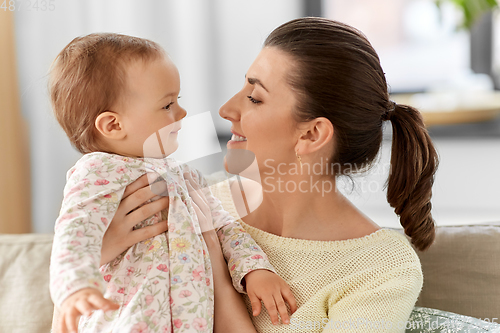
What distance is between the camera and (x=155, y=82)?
3.70 ft

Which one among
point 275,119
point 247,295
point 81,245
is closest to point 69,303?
point 81,245

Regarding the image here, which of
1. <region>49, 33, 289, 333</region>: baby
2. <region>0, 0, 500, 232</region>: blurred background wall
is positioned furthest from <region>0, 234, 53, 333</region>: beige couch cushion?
<region>0, 0, 500, 232</region>: blurred background wall

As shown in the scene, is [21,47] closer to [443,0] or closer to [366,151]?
[366,151]

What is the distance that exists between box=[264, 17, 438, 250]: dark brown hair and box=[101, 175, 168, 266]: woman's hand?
43cm

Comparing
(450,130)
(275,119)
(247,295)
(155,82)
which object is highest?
(155,82)

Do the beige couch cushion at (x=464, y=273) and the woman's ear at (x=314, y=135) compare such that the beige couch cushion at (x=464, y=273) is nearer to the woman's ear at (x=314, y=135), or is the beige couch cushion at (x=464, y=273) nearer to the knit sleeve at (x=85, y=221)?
the woman's ear at (x=314, y=135)

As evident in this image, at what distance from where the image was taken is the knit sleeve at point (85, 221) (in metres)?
0.85

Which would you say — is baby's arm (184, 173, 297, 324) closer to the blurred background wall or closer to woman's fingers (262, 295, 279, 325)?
woman's fingers (262, 295, 279, 325)

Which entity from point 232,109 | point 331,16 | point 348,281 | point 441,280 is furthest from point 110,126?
point 331,16

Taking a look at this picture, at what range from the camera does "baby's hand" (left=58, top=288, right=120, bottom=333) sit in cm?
81

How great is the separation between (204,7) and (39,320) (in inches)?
83.7

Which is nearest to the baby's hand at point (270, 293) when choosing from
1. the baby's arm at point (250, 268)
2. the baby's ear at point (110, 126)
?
the baby's arm at point (250, 268)

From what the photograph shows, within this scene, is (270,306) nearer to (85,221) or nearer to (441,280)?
(85,221)

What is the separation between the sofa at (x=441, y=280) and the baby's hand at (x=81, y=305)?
0.79 metres
